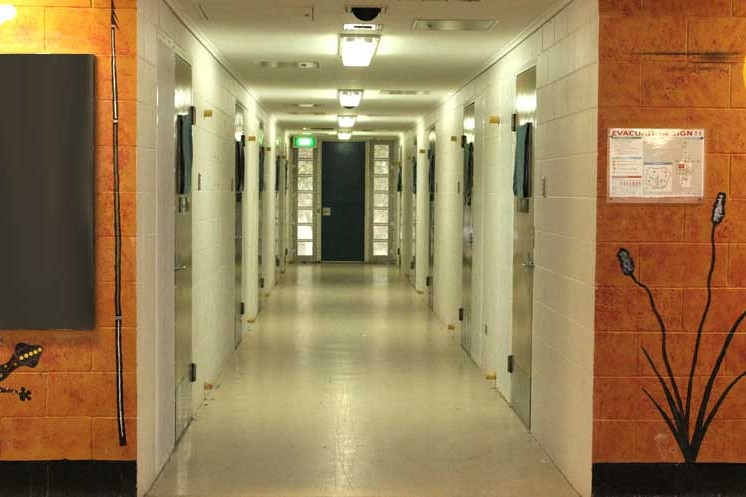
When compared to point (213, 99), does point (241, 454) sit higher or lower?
lower

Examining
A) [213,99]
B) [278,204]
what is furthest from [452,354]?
[278,204]

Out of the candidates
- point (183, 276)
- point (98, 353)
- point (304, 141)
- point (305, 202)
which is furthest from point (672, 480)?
point (305, 202)

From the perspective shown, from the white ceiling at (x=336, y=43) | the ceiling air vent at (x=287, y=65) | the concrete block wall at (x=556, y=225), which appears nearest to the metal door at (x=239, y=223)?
the white ceiling at (x=336, y=43)

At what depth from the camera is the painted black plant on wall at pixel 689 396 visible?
4832mm

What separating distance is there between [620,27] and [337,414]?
3221 mm

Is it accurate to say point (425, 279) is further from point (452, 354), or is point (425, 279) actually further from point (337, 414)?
point (337, 414)

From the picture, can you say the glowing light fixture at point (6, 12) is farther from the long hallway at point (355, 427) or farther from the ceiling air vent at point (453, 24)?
the ceiling air vent at point (453, 24)

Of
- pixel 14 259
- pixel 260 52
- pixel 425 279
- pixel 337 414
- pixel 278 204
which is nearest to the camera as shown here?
pixel 14 259

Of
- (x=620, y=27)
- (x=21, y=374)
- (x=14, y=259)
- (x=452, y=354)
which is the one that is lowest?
(x=452, y=354)

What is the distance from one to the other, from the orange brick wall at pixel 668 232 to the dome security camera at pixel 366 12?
157 centimetres

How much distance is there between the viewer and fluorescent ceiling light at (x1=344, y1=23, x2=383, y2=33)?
6.43 metres

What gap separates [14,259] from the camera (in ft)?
15.2

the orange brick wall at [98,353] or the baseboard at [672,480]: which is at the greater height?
the orange brick wall at [98,353]

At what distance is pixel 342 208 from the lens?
2072 centimetres
